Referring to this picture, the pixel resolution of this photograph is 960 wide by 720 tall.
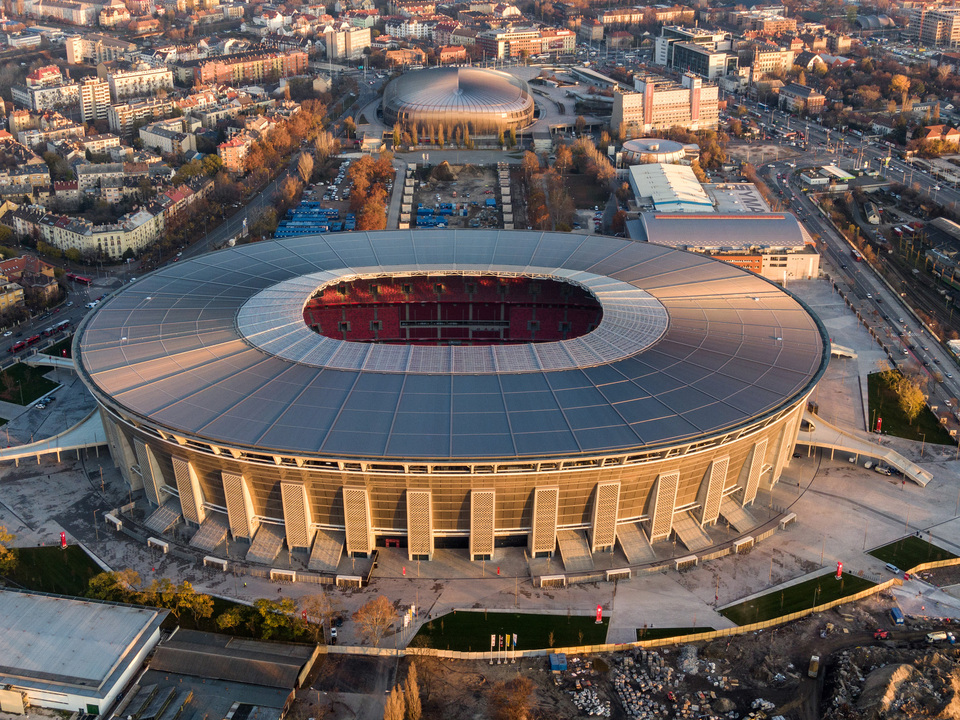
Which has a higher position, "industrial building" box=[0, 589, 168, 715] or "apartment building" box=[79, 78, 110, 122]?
"apartment building" box=[79, 78, 110, 122]

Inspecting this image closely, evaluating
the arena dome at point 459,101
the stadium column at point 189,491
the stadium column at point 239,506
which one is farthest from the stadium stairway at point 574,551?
the arena dome at point 459,101

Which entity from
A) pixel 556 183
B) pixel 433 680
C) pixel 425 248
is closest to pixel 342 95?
pixel 556 183

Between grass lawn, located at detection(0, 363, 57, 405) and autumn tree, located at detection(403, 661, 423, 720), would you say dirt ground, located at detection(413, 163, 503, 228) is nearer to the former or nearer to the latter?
grass lawn, located at detection(0, 363, 57, 405)

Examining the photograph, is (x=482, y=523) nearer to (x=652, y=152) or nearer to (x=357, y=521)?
(x=357, y=521)

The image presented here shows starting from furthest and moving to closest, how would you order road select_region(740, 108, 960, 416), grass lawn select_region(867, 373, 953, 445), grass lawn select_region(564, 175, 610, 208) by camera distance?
grass lawn select_region(564, 175, 610, 208) → road select_region(740, 108, 960, 416) → grass lawn select_region(867, 373, 953, 445)

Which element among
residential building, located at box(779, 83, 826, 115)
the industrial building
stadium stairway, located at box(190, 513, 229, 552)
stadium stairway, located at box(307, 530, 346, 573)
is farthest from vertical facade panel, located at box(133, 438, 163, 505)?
residential building, located at box(779, 83, 826, 115)

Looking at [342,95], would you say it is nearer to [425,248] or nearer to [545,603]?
[425,248]
